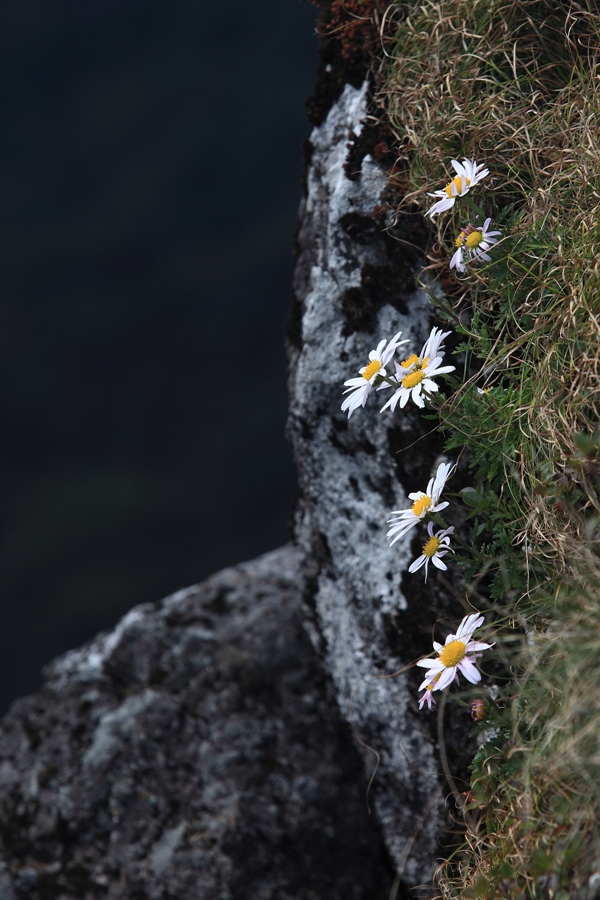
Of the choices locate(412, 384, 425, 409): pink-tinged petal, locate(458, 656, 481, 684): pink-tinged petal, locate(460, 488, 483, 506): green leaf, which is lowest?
locate(458, 656, 481, 684): pink-tinged petal

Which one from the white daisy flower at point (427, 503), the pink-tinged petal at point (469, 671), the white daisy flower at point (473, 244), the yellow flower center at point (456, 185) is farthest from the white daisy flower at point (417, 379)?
the pink-tinged petal at point (469, 671)

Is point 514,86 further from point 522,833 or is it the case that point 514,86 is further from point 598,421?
point 522,833

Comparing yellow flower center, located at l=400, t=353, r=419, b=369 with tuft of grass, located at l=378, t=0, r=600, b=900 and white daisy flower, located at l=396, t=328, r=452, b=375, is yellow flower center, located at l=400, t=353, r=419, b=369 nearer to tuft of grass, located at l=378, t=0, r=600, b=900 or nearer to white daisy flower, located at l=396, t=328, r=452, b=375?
white daisy flower, located at l=396, t=328, r=452, b=375

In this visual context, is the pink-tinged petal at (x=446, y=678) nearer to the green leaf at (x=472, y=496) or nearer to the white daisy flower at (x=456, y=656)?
the white daisy flower at (x=456, y=656)

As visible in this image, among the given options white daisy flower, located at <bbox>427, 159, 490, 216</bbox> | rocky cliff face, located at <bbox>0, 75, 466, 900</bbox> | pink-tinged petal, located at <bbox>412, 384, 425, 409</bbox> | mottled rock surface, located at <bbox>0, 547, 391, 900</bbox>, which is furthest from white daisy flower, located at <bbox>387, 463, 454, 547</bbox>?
mottled rock surface, located at <bbox>0, 547, 391, 900</bbox>

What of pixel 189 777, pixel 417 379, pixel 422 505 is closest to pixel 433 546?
pixel 422 505

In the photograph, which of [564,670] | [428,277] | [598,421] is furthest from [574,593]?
[428,277]
